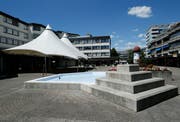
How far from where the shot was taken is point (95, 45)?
204 feet

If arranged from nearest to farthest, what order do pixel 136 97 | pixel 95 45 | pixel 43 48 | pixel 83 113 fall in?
1. pixel 83 113
2. pixel 136 97
3. pixel 43 48
4. pixel 95 45

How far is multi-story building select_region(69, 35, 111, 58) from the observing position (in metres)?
61.0

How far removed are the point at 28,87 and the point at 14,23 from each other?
32190mm

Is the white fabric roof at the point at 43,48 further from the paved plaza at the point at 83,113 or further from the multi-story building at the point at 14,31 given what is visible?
the paved plaza at the point at 83,113

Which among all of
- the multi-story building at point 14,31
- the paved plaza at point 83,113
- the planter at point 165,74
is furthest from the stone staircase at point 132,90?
the multi-story building at point 14,31

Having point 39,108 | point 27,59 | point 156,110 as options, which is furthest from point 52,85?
point 27,59

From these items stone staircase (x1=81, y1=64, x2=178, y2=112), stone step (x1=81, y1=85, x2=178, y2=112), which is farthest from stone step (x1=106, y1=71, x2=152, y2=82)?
stone step (x1=81, y1=85, x2=178, y2=112)

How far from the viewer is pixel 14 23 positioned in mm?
34344

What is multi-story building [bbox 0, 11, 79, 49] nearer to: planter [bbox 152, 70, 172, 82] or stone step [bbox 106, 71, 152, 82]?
stone step [bbox 106, 71, 152, 82]

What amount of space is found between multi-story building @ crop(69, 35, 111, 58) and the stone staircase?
53837mm

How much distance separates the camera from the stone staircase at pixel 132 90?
16.9 feet

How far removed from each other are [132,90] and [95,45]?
57.3 meters

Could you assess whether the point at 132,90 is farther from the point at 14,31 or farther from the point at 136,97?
the point at 14,31

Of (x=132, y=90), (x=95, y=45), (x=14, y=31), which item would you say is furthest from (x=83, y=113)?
(x=95, y=45)
